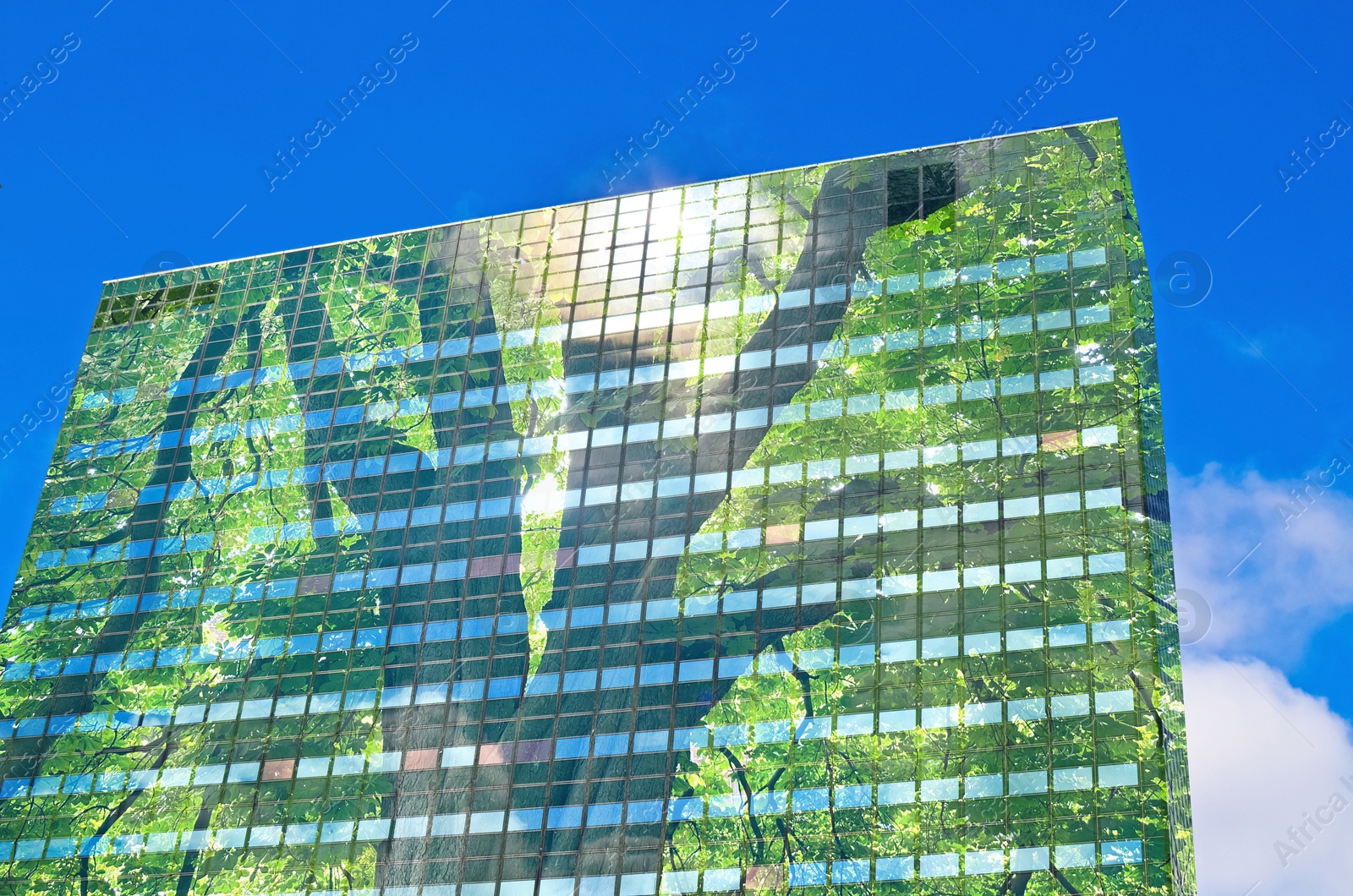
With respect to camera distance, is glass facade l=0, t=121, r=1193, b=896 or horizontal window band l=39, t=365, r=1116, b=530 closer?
glass facade l=0, t=121, r=1193, b=896

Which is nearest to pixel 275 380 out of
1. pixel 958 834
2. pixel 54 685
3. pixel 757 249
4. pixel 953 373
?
pixel 54 685

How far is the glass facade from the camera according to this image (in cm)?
6191

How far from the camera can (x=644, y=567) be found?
232 feet

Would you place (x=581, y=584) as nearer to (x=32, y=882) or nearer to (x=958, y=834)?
(x=958, y=834)

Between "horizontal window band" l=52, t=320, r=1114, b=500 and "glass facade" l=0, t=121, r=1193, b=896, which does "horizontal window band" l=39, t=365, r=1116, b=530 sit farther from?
"glass facade" l=0, t=121, r=1193, b=896

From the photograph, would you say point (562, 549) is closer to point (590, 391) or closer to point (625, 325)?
point (590, 391)

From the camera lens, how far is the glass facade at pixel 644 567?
61906 millimetres

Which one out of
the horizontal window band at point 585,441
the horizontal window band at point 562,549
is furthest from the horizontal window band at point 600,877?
the horizontal window band at point 585,441

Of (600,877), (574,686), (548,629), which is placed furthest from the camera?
(548,629)

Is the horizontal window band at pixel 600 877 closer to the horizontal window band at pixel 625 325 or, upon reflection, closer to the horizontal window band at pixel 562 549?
the horizontal window band at pixel 562 549

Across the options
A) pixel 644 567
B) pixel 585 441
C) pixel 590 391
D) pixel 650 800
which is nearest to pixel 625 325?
pixel 590 391

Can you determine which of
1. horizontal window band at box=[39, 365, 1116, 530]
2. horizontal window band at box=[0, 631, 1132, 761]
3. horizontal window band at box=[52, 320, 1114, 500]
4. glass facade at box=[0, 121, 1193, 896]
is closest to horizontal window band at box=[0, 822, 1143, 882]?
glass facade at box=[0, 121, 1193, 896]

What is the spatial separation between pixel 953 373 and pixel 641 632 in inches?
682

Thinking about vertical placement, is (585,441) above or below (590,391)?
below
